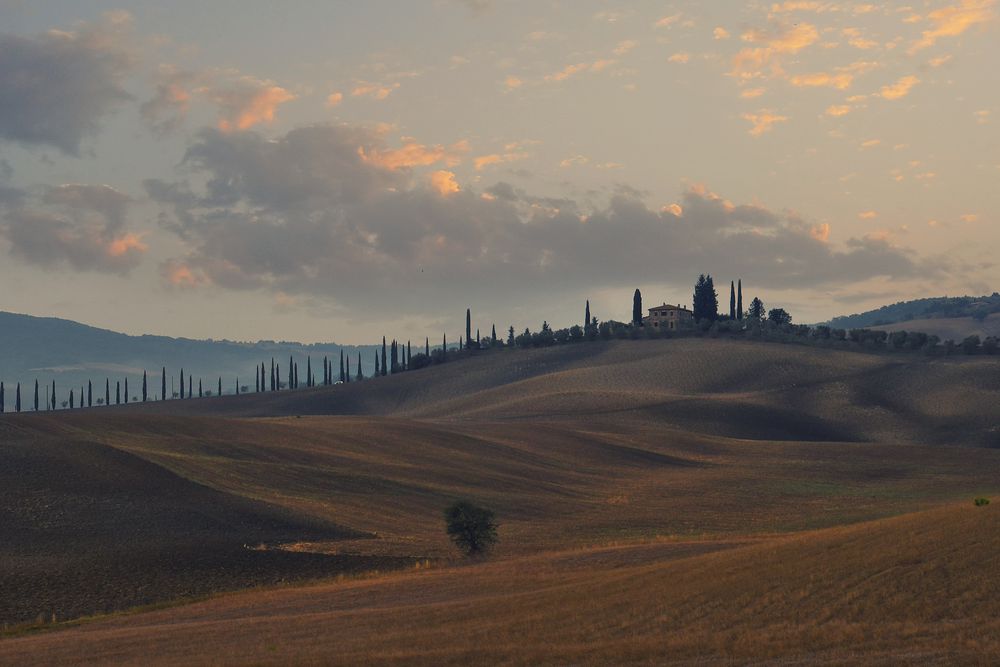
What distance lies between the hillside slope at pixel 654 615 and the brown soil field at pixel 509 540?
0.42ft

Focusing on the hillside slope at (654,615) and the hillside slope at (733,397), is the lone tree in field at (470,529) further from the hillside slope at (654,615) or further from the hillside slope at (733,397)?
the hillside slope at (733,397)

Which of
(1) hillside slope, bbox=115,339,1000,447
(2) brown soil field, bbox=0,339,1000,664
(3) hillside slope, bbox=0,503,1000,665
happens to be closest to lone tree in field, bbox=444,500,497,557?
(2) brown soil field, bbox=0,339,1000,664

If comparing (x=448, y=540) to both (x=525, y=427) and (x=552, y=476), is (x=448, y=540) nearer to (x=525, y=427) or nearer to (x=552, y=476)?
(x=552, y=476)

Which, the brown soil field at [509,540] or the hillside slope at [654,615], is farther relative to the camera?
the brown soil field at [509,540]

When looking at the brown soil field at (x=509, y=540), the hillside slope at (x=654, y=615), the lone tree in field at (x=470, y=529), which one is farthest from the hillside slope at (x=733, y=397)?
the hillside slope at (x=654, y=615)

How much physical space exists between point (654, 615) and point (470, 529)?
23.8 metres

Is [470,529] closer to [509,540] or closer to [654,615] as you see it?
[509,540]

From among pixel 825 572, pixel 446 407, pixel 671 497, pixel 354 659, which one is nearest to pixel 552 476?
pixel 671 497

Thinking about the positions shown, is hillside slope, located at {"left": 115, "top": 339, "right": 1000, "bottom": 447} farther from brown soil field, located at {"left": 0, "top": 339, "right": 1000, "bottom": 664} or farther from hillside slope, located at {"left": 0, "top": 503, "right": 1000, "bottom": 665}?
hillside slope, located at {"left": 0, "top": 503, "right": 1000, "bottom": 665}

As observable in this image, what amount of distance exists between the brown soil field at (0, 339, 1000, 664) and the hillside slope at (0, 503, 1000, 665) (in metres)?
0.13

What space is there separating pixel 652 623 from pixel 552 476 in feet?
200

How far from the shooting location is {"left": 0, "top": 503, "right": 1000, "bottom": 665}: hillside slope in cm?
2781

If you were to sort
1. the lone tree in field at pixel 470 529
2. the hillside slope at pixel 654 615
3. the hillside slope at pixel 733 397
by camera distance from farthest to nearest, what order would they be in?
the hillside slope at pixel 733 397, the lone tree in field at pixel 470 529, the hillside slope at pixel 654 615

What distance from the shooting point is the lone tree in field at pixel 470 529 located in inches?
2221
